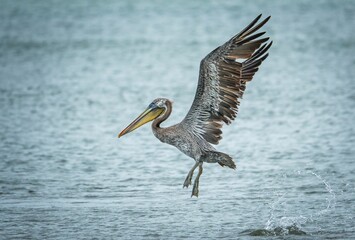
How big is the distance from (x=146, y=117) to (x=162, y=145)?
3.27 m

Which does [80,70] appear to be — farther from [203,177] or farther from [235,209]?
[235,209]

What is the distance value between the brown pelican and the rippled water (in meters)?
0.65

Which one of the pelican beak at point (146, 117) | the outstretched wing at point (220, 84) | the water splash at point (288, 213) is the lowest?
the water splash at point (288, 213)

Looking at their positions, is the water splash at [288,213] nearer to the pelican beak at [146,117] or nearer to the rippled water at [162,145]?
the rippled water at [162,145]

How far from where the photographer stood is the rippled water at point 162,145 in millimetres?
8219

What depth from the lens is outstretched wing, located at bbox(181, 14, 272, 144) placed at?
8.19 meters

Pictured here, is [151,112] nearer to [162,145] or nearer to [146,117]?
[146,117]

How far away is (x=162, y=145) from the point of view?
12000mm


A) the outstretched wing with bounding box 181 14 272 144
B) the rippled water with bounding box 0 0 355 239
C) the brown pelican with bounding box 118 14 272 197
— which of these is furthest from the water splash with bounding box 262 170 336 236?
the outstretched wing with bounding box 181 14 272 144

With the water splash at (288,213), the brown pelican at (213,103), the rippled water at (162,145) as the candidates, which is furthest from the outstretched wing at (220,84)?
the water splash at (288,213)

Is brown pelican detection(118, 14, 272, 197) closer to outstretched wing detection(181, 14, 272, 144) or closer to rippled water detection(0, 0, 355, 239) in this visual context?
outstretched wing detection(181, 14, 272, 144)

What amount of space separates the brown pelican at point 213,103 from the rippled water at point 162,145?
654 millimetres

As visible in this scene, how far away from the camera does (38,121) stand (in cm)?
1388

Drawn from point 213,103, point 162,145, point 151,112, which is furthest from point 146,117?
point 162,145
